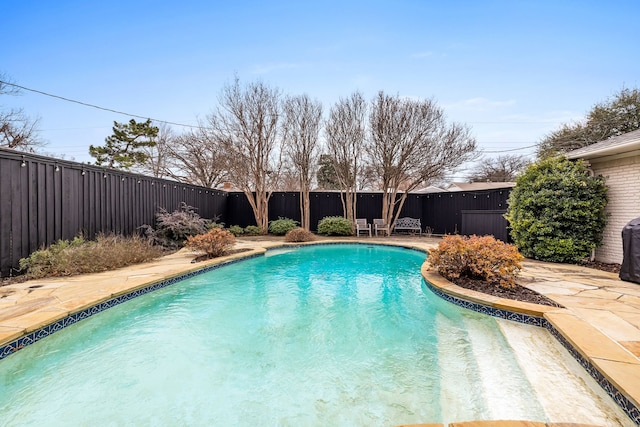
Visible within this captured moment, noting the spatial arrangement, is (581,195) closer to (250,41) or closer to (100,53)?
(250,41)

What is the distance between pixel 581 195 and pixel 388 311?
4.10m

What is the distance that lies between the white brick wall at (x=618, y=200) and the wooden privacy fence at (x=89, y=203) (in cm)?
216

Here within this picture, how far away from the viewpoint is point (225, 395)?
1845 mm

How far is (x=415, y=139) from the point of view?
9664 mm

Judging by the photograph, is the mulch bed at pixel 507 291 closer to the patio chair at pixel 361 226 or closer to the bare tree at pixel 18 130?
the patio chair at pixel 361 226

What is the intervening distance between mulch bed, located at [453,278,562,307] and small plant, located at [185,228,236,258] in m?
4.38

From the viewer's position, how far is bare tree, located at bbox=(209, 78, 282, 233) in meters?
10.2

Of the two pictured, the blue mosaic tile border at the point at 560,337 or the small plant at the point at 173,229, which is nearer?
the blue mosaic tile border at the point at 560,337

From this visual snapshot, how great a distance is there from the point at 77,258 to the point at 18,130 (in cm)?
1388

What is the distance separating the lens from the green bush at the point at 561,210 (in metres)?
4.74

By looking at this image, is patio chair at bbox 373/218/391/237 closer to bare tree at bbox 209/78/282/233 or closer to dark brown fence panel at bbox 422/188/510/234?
dark brown fence panel at bbox 422/188/510/234

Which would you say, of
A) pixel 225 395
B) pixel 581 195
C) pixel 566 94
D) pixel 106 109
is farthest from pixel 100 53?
pixel 566 94

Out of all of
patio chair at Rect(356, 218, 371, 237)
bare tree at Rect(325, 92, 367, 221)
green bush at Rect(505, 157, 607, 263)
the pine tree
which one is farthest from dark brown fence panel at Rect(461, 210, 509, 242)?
the pine tree

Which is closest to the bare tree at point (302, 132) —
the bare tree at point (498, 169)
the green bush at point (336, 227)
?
the green bush at point (336, 227)
